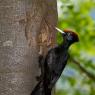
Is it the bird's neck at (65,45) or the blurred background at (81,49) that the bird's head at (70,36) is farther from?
the blurred background at (81,49)

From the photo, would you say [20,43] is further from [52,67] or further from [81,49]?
[81,49]

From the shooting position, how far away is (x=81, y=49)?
8.18m

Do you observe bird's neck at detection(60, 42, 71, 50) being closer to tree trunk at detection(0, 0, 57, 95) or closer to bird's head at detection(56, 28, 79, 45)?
bird's head at detection(56, 28, 79, 45)

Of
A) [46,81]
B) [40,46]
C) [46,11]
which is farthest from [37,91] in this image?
[46,11]

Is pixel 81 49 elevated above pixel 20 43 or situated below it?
below

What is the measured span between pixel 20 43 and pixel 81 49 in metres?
4.31

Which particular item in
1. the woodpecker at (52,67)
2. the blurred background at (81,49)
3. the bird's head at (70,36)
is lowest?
the blurred background at (81,49)

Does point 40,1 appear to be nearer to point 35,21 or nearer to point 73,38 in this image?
point 35,21

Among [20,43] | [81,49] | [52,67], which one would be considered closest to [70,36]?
[52,67]

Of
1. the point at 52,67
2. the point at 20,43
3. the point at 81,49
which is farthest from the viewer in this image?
the point at 81,49

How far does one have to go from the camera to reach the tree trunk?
3.88 metres

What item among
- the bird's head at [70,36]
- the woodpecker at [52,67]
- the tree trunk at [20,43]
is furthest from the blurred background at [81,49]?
the tree trunk at [20,43]

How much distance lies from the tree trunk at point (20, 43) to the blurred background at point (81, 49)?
294cm

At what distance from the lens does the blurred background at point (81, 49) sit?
24.6 feet
